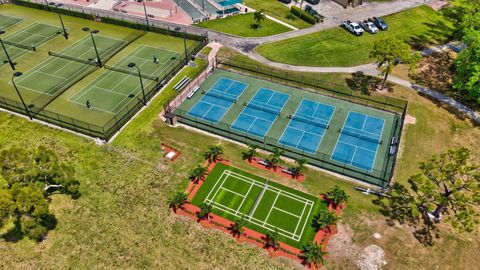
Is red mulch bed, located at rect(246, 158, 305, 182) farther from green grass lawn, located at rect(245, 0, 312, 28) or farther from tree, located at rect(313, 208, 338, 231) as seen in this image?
green grass lawn, located at rect(245, 0, 312, 28)

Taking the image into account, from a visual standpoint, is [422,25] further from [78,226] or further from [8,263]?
[8,263]

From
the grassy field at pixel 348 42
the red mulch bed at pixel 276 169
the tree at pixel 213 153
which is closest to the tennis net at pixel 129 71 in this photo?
the tree at pixel 213 153

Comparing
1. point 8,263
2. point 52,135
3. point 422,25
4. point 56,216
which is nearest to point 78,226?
point 56,216

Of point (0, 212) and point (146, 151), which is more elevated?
point (0, 212)

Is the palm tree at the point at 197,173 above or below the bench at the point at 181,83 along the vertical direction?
below

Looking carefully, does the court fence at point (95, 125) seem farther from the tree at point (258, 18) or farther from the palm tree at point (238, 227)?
the tree at point (258, 18)

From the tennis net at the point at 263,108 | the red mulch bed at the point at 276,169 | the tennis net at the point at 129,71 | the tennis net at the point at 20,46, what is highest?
the tennis net at the point at 20,46
